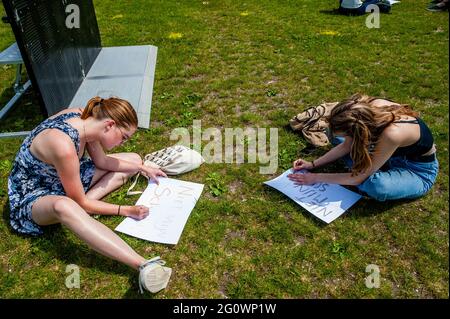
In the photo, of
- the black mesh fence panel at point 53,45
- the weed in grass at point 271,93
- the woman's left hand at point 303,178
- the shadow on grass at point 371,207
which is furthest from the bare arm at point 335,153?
the black mesh fence panel at point 53,45

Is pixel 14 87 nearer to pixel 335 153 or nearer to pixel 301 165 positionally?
pixel 301 165

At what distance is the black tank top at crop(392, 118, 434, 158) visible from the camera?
122 inches

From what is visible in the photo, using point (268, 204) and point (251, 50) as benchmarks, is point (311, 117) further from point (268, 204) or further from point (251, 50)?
point (251, 50)

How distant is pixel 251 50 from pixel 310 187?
426 centimetres

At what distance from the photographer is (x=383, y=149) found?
2980 millimetres

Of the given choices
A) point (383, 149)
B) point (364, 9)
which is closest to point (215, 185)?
point (383, 149)

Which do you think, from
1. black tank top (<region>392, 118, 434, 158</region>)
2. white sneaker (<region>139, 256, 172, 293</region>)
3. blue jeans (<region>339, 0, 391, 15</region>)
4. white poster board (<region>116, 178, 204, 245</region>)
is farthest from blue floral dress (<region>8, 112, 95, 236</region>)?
blue jeans (<region>339, 0, 391, 15</region>)

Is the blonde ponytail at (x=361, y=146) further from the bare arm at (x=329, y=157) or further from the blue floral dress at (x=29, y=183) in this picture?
the blue floral dress at (x=29, y=183)

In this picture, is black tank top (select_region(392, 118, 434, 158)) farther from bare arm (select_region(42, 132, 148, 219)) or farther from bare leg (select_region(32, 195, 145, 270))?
bare arm (select_region(42, 132, 148, 219))

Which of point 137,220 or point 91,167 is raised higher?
point 91,167

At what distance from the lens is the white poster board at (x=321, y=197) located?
3219 mm

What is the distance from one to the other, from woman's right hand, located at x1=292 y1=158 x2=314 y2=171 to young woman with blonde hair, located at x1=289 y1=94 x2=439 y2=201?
18 centimetres
